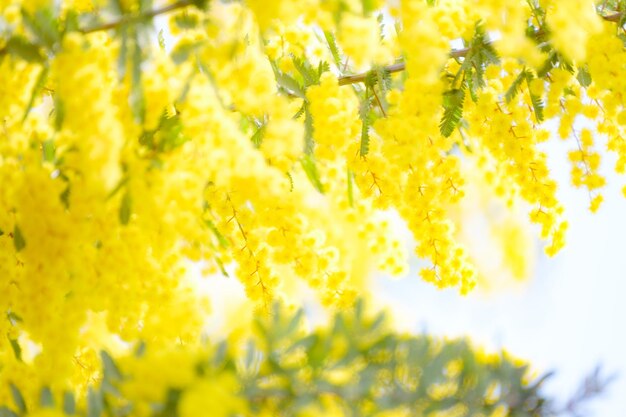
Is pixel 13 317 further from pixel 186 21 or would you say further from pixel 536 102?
pixel 536 102

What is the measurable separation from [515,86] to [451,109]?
164 mm

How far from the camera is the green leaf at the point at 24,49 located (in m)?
1.54

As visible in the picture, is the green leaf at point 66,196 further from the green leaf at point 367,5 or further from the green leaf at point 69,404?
the green leaf at point 367,5

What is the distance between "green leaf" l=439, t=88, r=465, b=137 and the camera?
2176 millimetres

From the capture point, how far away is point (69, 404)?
1379 millimetres

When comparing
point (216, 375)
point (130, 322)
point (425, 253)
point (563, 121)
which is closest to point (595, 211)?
point (563, 121)

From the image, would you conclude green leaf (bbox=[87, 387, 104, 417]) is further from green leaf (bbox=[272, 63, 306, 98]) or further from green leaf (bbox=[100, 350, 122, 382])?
green leaf (bbox=[272, 63, 306, 98])

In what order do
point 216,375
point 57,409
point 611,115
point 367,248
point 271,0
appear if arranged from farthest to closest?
point 367,248, point 611,115, point 271,0, point 57,409, point 216,375

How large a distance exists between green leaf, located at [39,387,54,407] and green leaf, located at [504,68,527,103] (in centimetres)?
132

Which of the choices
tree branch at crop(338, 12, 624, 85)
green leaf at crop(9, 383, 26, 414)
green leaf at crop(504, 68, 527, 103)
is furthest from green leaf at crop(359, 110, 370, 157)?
green leaf at crop(9, 383, 26, 414)

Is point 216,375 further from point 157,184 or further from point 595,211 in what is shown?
point 595,211

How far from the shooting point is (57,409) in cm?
130

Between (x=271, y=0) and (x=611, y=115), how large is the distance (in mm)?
972

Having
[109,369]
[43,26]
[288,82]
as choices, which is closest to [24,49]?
[43,26]
